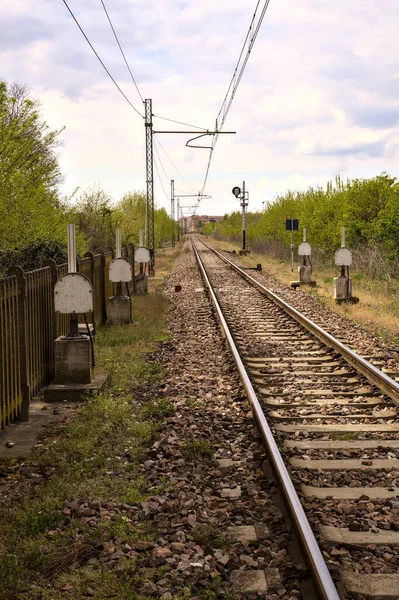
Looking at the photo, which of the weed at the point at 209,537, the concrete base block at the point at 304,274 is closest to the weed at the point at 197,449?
the weed at the point at 209,537

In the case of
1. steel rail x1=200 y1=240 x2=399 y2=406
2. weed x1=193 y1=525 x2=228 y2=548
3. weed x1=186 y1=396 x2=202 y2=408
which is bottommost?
weed x1=193 y1=525 x2=228 y2=548

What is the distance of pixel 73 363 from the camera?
805cm

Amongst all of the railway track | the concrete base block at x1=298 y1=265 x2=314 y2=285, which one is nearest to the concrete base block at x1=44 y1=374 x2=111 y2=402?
the railway track

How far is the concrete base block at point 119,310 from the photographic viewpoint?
44.8 feet

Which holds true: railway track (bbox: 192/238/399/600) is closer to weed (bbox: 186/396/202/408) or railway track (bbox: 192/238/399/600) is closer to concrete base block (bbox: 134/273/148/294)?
weed (bbox: 186/396/202/408)

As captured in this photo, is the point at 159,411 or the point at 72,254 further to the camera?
the point at 72,254

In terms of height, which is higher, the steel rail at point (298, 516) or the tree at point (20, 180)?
the tree at point (20, 180)

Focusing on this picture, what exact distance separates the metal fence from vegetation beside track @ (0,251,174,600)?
642 mm

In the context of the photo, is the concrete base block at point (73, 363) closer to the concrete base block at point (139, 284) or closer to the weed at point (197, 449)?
the weed at point (197, 449)

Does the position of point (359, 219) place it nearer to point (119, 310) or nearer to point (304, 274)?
point (304, 274)

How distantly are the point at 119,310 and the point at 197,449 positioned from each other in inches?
321

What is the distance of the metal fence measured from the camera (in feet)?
21.5

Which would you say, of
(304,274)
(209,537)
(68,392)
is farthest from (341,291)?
(209,537)

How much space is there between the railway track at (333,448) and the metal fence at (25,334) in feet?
8.68
